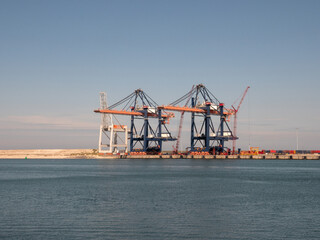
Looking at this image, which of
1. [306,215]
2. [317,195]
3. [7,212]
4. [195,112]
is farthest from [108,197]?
[195,112]

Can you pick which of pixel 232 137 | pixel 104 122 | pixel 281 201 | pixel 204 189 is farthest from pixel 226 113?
pixel 281 201

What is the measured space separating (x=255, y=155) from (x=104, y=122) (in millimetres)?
64298

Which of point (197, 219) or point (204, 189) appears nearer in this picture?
point (197, 219)

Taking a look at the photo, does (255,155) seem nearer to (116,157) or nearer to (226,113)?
(226,113)

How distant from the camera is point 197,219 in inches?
1163

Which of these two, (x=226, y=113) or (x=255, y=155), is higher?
(x=226, y=113)

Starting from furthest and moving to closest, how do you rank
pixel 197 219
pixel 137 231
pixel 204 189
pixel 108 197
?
1. pixel 204 189
2. pixel 108 197
3. pixel 197 219
4. pixel 137 231

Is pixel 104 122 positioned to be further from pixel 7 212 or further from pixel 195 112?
pixel 7 212

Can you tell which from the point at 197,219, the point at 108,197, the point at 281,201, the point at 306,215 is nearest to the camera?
the point at 197,219

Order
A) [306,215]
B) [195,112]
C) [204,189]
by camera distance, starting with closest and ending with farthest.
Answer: [306,215] < [204,189] < [195,112]

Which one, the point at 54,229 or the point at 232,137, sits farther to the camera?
the point at 232,137

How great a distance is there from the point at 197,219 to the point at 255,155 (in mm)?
145896

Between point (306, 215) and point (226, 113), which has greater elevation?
point (226, 113)

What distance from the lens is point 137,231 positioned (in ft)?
84.0
